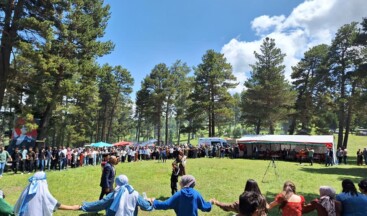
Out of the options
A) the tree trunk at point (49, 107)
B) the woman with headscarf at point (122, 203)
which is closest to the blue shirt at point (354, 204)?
the woman with headscarf at point (122, 203)

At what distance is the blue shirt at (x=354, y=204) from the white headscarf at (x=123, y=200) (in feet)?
10.5

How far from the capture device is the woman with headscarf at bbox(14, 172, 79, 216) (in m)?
4.59

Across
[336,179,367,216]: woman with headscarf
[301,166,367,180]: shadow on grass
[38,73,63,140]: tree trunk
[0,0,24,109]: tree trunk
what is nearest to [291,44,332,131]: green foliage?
[301,166,367,180]: shadow on grass

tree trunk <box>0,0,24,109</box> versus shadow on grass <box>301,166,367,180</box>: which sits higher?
tree trunk <box>0,0,24,109</box>

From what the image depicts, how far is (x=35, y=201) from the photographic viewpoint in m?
4.63

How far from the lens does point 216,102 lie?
44.1 metres

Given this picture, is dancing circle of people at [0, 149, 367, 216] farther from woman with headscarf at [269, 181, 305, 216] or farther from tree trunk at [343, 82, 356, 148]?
tree trunk at [343, 82, 356, 148]

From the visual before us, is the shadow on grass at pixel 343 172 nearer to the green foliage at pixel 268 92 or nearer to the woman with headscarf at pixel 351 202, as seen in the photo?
the woman with headscarf at pixel 351 202

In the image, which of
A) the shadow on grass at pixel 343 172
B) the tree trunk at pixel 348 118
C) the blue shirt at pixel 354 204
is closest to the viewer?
the blue shirt at pixel 354 204

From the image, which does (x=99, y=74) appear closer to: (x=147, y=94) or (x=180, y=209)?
(x=180, y=209)

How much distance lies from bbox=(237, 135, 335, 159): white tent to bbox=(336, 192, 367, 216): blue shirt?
80.7ft

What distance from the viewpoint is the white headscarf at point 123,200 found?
4789 mm

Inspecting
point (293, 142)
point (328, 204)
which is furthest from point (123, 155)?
point (328, 204)

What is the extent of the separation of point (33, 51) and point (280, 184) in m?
14.0
